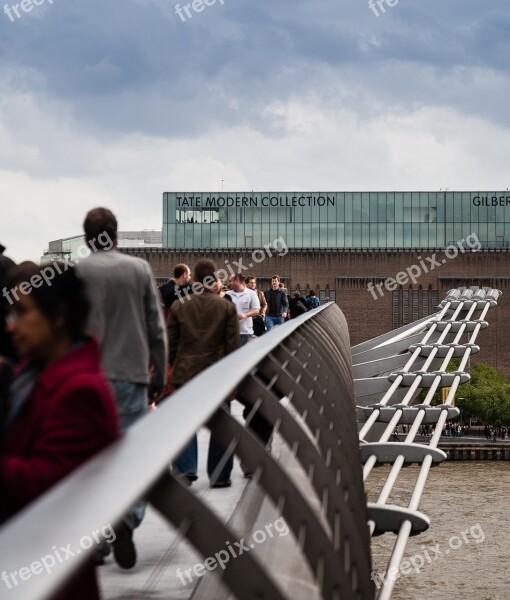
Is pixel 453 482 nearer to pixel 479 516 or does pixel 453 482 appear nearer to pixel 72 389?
pixel 479 516

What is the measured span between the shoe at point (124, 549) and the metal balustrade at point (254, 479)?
17.4 inches

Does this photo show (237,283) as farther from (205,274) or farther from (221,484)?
(221,484)

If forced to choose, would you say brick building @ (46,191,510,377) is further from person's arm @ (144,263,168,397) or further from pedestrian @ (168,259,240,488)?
person's arm @ (144,263,168,397)

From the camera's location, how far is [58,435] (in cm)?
185

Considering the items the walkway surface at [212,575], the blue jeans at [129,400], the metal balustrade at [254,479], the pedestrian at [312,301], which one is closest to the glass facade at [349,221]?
the pedestrian at [312,301]

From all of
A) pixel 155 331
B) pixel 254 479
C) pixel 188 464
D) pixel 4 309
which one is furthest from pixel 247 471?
pixel 188 464

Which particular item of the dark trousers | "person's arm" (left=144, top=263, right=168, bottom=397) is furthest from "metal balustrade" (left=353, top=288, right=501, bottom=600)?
the dark trousers

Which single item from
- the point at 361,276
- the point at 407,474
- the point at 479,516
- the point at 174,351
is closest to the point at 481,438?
the point at 361,276

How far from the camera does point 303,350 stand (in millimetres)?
4562

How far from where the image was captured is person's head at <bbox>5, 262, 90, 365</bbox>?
2.09 meters

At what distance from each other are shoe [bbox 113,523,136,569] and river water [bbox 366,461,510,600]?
1161 inches

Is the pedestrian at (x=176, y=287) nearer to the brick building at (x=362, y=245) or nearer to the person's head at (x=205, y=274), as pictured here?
the person's head at (x=205, y=274)

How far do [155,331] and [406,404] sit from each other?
4.62 meters

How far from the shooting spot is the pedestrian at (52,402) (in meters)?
1.86
